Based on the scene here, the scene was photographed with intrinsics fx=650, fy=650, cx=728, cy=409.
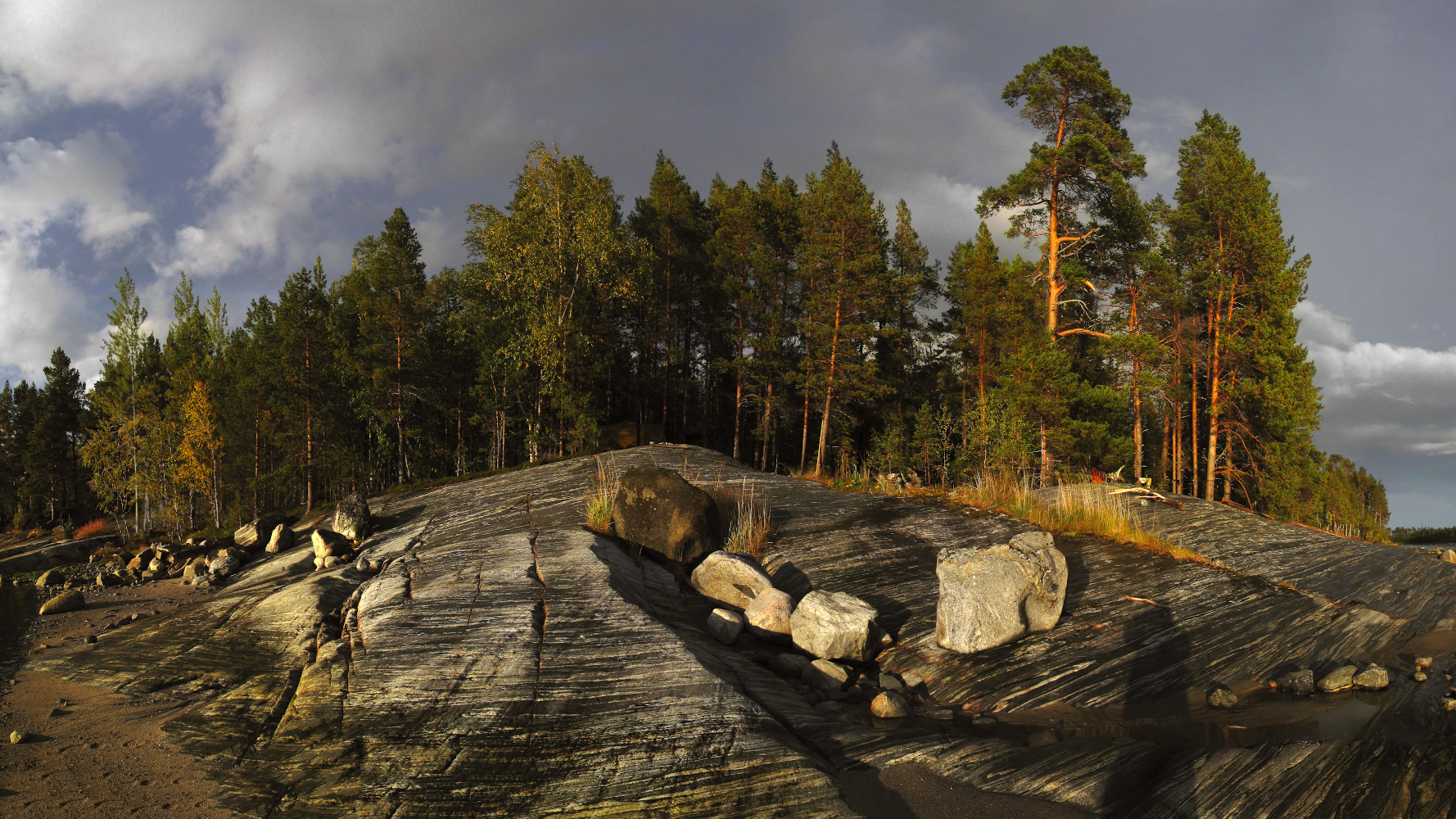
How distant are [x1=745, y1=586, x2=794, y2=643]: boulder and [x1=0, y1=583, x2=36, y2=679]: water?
11335 millimetres

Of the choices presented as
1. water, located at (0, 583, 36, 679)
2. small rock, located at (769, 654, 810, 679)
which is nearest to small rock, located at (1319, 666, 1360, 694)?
small rock, located at (769, 654, 810, 679)

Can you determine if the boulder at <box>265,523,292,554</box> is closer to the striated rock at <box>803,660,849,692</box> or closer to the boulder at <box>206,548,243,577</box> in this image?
the boulder at <box>206,548,243,577</box>

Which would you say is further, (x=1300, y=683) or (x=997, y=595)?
(x=997, y=595)

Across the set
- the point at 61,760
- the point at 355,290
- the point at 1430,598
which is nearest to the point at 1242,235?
the point at 1430,598

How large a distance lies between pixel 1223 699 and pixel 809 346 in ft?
82.3

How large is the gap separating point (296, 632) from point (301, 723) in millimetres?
2905

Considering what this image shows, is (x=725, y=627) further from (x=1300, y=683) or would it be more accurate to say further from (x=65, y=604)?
(x=65, y=604)

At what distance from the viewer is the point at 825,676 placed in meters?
8.20

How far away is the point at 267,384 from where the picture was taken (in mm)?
29922

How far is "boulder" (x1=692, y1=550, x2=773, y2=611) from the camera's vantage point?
1045cm

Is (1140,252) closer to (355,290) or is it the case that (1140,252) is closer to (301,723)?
(301,723)

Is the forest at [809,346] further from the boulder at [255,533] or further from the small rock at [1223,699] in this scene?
the small rock at [1223,699]

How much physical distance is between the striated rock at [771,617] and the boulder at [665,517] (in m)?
2.36

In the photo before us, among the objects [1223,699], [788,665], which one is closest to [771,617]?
[788,665]
